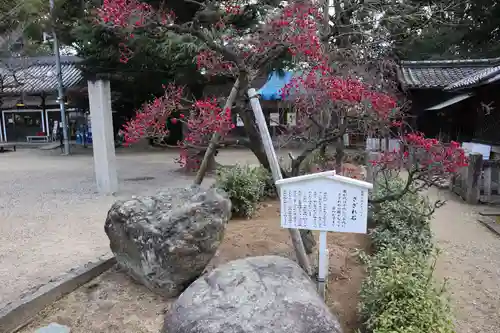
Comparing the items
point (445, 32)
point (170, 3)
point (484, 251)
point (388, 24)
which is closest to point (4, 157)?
point (170, 3)

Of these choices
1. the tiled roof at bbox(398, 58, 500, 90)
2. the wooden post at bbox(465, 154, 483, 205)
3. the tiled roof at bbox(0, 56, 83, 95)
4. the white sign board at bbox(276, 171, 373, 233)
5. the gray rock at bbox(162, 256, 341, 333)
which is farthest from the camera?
the tiled roof at bbox(0, 56, 83, 95)

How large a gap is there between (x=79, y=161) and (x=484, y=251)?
14.6m

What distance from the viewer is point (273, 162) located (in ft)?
12.4

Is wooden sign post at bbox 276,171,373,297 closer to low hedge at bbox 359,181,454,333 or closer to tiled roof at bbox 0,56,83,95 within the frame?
low hedge at bbox 359,181,454,333

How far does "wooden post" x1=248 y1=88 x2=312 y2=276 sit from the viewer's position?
11.6 feet

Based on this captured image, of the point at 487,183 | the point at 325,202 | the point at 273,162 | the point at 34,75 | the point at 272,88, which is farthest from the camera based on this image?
the point at 34,75

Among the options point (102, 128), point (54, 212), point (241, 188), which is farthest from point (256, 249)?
point (102, 128)

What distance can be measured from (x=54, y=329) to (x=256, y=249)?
7.59 feet

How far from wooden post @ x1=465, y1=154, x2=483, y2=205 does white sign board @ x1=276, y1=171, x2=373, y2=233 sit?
20.0 ft

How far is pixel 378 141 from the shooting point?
14.5 meters

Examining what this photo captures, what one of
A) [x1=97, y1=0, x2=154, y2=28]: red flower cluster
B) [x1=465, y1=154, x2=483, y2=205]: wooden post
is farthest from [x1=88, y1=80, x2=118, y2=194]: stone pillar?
[x1=465, y1=154, x2=483, y2=205]: wooden post

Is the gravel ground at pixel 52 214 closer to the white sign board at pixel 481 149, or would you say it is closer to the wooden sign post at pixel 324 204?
the wooden sign post at pixel 324 204

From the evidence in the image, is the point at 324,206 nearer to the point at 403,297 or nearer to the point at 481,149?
the point at 403,297

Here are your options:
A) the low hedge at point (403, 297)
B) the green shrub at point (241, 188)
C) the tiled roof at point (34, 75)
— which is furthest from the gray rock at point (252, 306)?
the tiled roof at point (34, 75)
